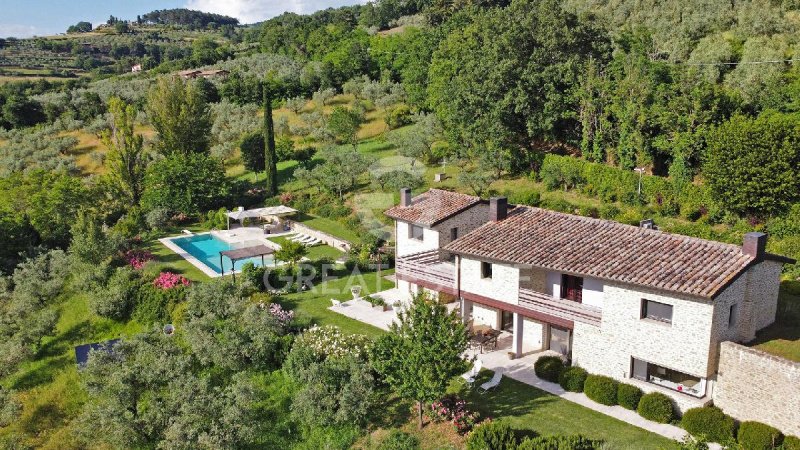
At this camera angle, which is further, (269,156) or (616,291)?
(269,156)

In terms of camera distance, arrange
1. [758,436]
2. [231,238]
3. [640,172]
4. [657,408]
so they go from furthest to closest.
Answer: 1. [231,238]
2. [640,172]
3. [657,408]
4. [758,436]

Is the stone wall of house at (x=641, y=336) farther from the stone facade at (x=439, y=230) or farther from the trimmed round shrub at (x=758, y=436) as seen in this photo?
the stone facade at (x=439, y=230)

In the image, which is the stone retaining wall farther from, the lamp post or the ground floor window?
the ground floor window

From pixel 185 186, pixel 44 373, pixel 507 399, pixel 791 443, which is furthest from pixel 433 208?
pixel 185 186

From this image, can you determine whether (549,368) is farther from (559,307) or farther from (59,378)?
(59,378)

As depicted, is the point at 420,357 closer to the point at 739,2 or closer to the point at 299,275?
the point at 299,275

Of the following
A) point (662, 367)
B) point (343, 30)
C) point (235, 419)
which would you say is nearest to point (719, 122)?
point (662, 367)

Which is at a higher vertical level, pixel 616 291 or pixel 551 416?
pixel 616 291
